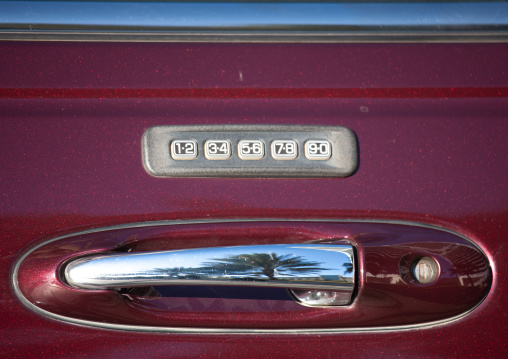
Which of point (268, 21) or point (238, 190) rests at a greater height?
point (268, 21)

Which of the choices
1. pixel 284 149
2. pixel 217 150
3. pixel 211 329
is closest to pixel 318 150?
pixel 284 149

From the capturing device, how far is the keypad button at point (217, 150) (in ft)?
2.17

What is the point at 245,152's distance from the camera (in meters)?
0.66

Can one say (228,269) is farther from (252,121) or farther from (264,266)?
(252,121)

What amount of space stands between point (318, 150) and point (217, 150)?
0.15 metres

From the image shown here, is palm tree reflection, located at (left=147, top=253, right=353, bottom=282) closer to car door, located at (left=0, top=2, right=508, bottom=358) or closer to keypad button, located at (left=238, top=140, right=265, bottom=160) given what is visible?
car door, located at (left=0, top=2, right=508, bottom=358)

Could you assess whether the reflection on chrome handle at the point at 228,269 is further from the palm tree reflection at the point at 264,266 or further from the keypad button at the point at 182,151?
the keypad button at the point at 182,151

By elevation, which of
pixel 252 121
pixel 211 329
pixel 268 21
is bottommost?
pixel 211 329

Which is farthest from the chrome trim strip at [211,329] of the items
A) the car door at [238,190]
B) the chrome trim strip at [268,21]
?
the chrome trim strip at [268,21]

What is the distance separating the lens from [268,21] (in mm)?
703

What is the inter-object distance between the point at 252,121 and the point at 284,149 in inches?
2.6

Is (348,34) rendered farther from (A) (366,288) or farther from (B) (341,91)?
(A) (366,288)

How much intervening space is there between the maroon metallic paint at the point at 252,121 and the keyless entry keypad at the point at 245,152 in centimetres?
2

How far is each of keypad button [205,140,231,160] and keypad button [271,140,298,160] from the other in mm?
68
